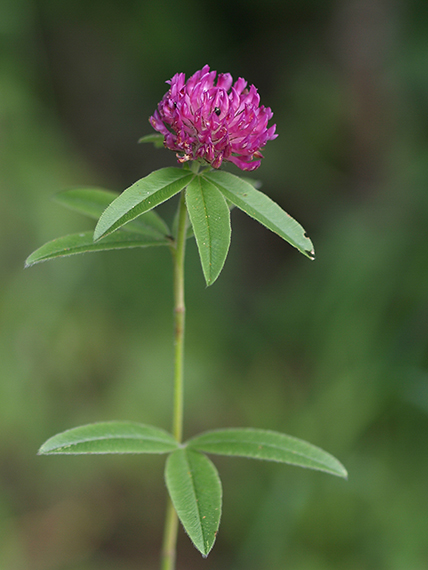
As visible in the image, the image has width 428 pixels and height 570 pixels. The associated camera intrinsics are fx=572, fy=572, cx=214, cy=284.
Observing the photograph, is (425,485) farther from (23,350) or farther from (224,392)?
(23,350)

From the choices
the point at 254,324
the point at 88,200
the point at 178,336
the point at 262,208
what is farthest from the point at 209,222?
the point at 254,324

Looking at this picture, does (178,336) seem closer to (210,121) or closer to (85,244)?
(85,244)

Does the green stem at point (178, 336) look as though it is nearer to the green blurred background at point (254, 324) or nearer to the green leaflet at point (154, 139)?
the green leaflet at point (154, 139)

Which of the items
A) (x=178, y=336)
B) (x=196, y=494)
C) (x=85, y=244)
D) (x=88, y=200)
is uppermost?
(x=88, y=200)

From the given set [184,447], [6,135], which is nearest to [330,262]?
[6,135]

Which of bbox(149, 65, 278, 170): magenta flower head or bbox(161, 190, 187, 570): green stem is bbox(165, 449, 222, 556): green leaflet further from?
bbox(149, 65, 278, 170): magenta flower head

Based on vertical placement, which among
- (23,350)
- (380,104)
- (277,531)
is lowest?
(277,531)
